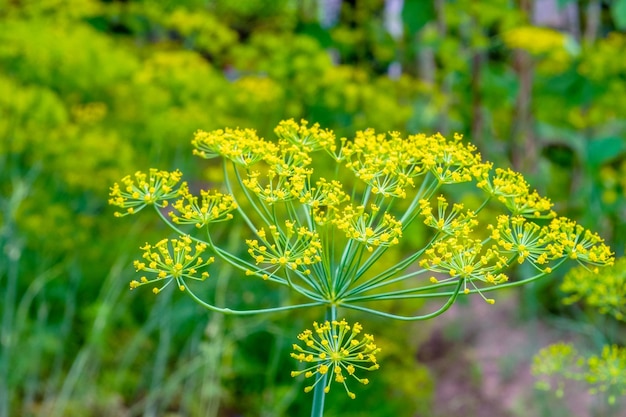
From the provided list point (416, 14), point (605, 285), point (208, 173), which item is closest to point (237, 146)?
point (605, 285)

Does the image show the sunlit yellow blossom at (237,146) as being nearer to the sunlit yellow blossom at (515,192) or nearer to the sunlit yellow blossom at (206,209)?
the sunlit yellow blossom at (206,209)

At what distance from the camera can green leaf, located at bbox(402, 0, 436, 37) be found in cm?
369

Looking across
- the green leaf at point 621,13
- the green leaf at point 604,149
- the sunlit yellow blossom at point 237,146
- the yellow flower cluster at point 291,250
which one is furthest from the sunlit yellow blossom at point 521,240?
the green leaf at point 604,149

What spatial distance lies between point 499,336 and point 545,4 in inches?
198

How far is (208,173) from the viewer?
322 cm

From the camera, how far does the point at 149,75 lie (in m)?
3.20

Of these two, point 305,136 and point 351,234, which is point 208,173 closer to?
point 305,136

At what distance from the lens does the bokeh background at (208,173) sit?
3.00 m

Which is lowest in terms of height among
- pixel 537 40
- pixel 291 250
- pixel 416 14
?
pixel 291 250

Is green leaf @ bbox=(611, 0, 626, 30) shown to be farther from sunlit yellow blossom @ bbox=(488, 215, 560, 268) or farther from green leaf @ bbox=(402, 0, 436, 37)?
sunlit yellow blossom @ bbox=(488, 215, 560, 268)

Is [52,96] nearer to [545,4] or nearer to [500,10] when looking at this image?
[500,10]

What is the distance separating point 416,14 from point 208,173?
1447 millimetres

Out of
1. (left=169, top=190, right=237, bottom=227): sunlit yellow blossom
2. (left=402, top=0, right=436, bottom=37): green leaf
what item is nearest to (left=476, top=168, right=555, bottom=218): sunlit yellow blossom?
(left=169, top=190, right=237, bottom=227): sunlit yellow blossom

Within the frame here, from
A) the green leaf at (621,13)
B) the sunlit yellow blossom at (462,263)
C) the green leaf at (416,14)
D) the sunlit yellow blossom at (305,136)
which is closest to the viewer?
the sunlit yellow blossom at (462,263)
